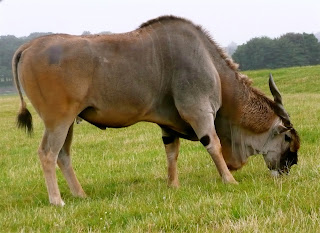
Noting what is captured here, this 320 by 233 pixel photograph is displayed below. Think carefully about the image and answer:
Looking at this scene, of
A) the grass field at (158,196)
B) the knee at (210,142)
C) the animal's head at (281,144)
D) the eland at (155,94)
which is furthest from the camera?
the animal's head at (281,144)

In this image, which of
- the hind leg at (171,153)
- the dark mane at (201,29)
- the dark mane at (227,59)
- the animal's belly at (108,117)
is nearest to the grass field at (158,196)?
the hind leg at (171,153)

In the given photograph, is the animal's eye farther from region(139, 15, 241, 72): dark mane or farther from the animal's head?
region(139, 15, 241, 72): dark mane

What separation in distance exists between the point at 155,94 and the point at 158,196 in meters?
1.59

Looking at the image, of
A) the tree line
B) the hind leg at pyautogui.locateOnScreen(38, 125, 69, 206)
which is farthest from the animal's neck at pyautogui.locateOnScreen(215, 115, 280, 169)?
the tree line

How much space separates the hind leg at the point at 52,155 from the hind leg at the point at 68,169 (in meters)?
0.63

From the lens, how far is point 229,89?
8008 millimetres

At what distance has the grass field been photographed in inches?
198

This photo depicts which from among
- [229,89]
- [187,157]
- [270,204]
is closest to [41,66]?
[229,89]

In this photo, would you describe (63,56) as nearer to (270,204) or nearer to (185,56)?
(185,56)

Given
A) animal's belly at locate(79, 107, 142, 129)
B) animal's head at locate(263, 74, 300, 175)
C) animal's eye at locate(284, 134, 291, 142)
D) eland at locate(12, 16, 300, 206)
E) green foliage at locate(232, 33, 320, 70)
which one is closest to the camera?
eland at locate(12, 16, 300, 206)

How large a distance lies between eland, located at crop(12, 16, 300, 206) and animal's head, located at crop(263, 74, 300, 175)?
2 centimetres

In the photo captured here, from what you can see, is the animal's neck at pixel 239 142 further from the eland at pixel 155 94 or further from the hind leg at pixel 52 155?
the hind leg at pixel 52 155

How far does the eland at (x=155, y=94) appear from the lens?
686 cm

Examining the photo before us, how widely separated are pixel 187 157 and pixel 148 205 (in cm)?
425
